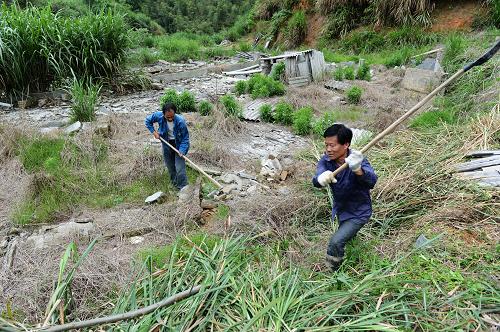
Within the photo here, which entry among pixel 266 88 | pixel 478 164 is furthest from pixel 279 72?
pixel 478 164

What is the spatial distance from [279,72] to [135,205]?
218 inches

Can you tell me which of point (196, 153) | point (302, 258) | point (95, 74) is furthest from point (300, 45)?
point (302, 258)

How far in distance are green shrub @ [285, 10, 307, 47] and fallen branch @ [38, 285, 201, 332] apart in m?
13.9

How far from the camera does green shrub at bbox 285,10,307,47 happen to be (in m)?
14.6

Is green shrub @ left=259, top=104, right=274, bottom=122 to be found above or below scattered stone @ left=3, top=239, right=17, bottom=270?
below

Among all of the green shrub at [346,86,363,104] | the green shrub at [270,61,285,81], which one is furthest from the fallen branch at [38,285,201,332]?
the green shrub at [270,61,285,81]

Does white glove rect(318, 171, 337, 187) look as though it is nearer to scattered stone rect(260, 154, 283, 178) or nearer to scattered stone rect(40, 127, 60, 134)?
scattered stone rect(260, 154, 283, 178)

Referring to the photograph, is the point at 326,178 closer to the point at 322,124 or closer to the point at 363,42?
the point at 322,124

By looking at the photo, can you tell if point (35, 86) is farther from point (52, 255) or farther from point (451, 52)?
point (451, 52)

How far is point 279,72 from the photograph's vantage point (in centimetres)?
855

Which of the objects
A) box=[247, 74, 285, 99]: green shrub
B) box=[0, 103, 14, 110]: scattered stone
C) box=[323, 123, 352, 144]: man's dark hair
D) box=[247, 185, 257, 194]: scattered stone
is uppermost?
box=[323, 123, 352, 144]: man's dark hair

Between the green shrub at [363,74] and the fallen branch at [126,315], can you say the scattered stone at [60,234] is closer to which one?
the fallen branch at [126,315]

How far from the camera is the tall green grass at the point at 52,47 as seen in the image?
670 centimetres

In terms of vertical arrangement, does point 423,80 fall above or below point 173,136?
below
